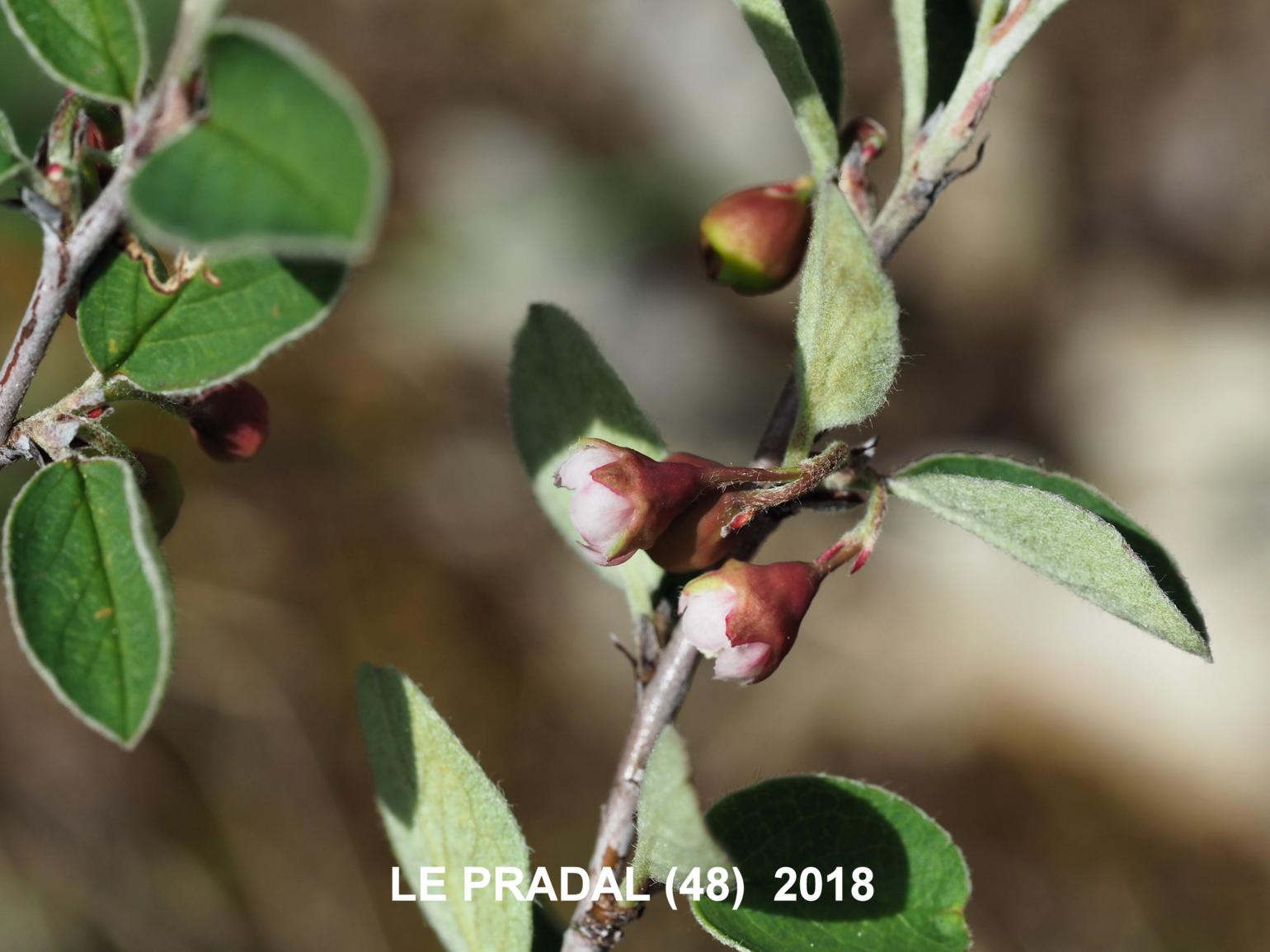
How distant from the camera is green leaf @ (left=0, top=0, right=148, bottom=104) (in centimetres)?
77

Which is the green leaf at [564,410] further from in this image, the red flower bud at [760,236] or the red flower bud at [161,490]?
the red flower bud at [161,490]

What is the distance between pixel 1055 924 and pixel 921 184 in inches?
126

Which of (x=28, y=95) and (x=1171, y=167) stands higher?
(x=1171, y=167)

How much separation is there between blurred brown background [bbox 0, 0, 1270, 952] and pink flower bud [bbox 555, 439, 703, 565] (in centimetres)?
253

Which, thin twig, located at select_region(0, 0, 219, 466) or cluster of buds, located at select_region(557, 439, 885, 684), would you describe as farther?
cluster of buds, located at select_region(557, 439, 885, 684)

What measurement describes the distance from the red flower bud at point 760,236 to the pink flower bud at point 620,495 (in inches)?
13.2

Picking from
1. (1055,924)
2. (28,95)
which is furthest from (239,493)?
(1055,924)

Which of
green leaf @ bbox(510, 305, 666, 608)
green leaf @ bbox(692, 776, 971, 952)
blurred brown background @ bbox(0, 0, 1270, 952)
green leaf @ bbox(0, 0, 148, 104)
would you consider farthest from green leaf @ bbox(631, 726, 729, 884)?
blurred brown background @ bbox(0, 0, 1270, 952)

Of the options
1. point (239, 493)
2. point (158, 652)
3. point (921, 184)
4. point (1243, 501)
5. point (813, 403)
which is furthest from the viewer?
point (1243, 501)

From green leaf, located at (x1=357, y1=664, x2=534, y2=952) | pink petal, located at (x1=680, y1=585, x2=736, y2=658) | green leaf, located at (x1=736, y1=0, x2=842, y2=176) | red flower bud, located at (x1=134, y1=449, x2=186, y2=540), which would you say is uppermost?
green leaf, located at (x1=736, y1=0, x2=842, y2=176)

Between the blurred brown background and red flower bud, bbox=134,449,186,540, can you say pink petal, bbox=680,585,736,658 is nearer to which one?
red flower bud, bbox=134,449,186,540

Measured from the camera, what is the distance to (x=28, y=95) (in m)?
1.31

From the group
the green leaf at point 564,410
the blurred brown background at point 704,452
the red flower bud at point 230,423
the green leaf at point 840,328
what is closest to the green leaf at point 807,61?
the green leaf at point 840,328

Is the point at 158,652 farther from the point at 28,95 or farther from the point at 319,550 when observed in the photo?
the point at 319,550
